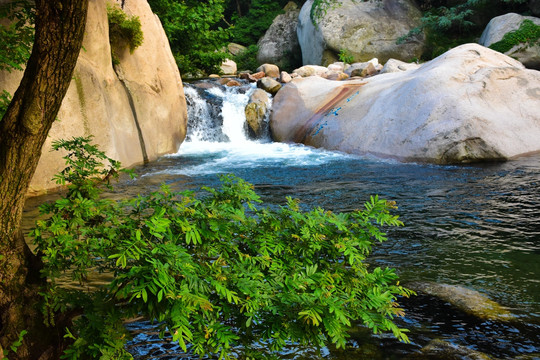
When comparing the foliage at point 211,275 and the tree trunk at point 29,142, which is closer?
the foliage at point 211,275

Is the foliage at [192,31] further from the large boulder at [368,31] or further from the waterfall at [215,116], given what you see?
the large boulder at [368,31]

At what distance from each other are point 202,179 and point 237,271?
6.88 meters

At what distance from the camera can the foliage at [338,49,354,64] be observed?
23078mm

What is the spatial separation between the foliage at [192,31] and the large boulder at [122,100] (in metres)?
2.43

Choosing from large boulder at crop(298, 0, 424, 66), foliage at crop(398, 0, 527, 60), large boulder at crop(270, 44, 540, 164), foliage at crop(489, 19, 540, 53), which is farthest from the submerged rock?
large boulder at crop(298, 0, 424, 66)

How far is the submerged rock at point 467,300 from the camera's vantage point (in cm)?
368

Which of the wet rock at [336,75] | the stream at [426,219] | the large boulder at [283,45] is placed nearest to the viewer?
the stream at [426,219]

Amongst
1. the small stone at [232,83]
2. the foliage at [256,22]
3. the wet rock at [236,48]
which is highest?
the foliage at [256,22]

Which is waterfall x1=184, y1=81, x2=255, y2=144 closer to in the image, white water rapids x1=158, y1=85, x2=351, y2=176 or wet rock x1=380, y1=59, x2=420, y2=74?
white water rapids x1=158, y1=85, x2=351, y2=176

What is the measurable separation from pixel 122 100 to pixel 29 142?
8432 mm

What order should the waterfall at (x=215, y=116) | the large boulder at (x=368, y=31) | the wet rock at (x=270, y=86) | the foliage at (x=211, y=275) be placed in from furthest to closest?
the large boulder at (x=368, y=31) < the wet rock at (x=270, y=86) < the waterfall at (x=215, y=116) < the foliage at (x=211, y=275)

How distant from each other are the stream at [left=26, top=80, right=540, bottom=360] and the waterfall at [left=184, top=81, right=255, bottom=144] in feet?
3.39

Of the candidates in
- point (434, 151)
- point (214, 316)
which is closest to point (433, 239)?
point (214, 316)

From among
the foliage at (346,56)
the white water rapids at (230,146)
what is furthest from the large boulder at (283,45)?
the white water rapids at (230,146)
